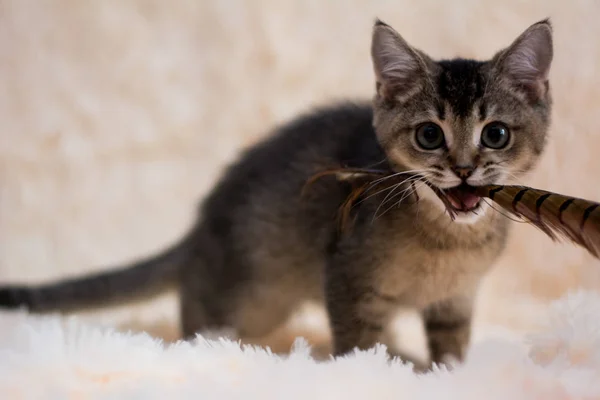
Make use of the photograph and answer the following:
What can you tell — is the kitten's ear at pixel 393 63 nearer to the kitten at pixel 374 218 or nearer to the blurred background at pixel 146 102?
the kitten at pixel 374 218

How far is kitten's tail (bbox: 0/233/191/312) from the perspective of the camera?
1283 millimetres

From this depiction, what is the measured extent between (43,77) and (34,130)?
0.13m

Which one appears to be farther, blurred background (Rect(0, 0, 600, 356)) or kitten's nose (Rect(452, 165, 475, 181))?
blurred background (Rect(0, 0, 600, 356))

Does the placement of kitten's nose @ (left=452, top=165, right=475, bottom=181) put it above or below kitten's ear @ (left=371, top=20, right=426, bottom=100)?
below

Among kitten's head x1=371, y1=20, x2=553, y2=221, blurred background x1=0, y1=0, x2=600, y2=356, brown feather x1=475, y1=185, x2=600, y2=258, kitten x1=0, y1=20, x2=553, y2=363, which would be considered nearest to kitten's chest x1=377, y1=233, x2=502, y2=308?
kitten x1=0, y1=20, x2=553, y2=363

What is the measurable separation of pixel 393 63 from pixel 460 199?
0.24m

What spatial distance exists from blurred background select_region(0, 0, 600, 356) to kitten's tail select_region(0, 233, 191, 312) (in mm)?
133

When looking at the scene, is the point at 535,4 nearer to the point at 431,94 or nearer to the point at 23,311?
the point at 431,94

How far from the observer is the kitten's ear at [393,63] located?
1.03 metres

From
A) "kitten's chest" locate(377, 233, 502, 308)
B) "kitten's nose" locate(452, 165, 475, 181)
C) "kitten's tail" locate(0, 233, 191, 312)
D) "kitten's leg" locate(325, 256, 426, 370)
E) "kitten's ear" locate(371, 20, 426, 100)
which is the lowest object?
"kitten's tail" locate(0, 233, 191, 312)

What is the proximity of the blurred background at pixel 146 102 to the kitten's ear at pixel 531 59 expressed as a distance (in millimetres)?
510

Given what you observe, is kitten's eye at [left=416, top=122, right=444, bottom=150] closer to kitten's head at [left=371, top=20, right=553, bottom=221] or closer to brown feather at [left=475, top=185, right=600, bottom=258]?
kitten's head at [left=371, top=20, right=553, bottom=221]

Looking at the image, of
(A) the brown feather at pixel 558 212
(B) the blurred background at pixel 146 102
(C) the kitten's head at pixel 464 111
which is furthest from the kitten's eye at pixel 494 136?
(B) the blurred background at pixel 146 102

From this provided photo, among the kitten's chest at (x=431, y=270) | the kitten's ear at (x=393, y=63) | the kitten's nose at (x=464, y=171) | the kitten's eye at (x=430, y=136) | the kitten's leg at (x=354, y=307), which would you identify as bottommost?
the kitten's leg at (x=354, y=307)
